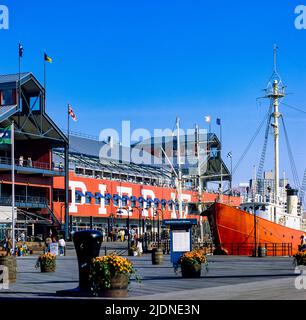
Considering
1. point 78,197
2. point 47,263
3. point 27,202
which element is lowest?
point 47,263

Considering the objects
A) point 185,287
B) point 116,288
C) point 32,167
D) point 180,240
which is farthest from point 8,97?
point 116,288

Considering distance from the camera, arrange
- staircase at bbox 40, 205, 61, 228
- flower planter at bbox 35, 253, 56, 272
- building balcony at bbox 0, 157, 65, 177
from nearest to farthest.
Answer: flower planter at bbox 35, 253, 56, 272, building balcony at bbox 0, 157, 65, 177, staircase at bbox 40, 205, 61, 228

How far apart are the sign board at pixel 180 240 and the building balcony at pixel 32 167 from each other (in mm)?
46105

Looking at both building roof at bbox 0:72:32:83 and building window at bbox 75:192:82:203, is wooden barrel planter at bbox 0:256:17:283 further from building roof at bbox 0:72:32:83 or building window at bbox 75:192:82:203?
building window at bbox 75:192:82:203

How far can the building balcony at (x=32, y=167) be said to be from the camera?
74.5 metres

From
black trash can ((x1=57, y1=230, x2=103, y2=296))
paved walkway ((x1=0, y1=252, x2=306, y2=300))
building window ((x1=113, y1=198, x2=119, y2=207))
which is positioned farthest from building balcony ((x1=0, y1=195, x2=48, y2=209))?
black trash can ((x1=57, y1=230, x2=103, y2=296))

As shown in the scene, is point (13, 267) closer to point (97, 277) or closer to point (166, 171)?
point (97, 277)

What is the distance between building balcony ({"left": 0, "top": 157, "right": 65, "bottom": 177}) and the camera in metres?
74.5

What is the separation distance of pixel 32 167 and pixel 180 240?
5105cm

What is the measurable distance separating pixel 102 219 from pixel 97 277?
7661 cm

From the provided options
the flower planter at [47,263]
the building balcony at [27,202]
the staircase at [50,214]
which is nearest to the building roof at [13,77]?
the building balcony at [27,202]

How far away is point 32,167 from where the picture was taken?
7750 centimetres

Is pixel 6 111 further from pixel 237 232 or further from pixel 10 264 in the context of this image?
pixel 10 264

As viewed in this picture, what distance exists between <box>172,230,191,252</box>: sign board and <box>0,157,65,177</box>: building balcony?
4610cm
